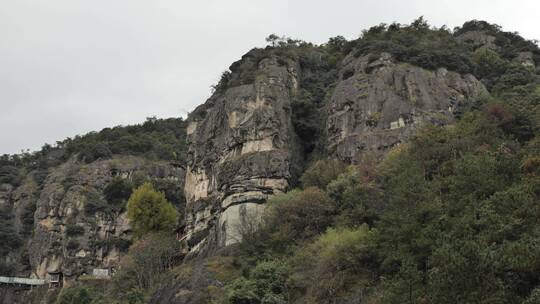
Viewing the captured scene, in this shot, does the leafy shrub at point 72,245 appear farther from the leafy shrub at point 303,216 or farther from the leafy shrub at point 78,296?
the leafy shrub at point 303,216

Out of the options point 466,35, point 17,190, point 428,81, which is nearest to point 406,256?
point 428,81

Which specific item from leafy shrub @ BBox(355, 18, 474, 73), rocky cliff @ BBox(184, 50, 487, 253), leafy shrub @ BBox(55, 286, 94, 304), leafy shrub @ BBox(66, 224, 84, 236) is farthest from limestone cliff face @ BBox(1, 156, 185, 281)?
leafy shrub @ BBox(355, 18, 474, 73)

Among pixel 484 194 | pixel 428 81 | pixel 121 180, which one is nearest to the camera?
pixel 484 194

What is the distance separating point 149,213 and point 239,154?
39.8ft

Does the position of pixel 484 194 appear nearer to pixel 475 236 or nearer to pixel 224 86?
pixel 475 236

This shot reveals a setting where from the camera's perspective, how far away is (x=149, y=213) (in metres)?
65.6

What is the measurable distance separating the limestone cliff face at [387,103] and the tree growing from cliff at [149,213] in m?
17.0

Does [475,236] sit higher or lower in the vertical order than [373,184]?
lower

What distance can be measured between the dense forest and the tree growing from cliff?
0.58m

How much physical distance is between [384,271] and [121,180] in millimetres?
57673

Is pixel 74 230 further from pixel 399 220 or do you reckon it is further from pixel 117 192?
pixel 399 220

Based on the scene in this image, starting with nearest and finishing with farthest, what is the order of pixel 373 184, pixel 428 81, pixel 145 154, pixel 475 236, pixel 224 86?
1. pixel 475 236
2. pixel 373 184
3. pixel 428 81
4. pixel 224 86
5. pixel 145 154

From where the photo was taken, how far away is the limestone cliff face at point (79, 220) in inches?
3152

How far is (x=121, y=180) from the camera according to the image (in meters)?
87.8
